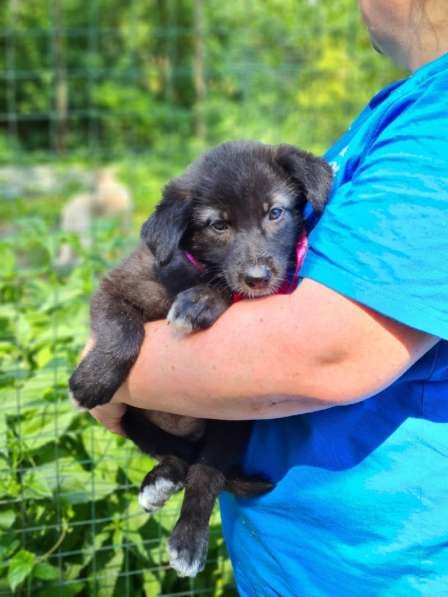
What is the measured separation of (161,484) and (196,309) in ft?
2.21

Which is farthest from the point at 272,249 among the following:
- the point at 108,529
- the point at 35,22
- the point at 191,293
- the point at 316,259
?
the point at 35,22

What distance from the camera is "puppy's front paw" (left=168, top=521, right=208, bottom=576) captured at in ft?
7.41

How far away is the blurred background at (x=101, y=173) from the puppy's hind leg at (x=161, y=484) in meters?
0.49

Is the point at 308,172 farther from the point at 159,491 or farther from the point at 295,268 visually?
the point at 159,491

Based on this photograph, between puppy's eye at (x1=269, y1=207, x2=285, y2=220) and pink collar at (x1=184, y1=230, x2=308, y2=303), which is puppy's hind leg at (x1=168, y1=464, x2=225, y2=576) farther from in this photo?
puppy's eye at (x1=269, y1=207, x2=285, y2=220)

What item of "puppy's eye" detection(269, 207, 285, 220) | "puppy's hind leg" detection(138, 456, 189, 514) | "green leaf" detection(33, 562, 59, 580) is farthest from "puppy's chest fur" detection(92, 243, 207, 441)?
"green leaf" detection(33, 562, 59, 580)

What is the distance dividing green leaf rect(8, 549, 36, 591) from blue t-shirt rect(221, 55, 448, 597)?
0.77 metres

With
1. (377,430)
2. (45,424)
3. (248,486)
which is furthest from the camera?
(45,424)

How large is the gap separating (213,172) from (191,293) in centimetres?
48

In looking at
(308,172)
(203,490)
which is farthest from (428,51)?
(203,490)

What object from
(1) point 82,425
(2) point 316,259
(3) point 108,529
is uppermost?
(2) point 316,259

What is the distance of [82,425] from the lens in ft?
10.9

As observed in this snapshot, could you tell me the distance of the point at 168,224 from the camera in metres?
2.34

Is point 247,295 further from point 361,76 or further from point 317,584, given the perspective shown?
point 361,76
